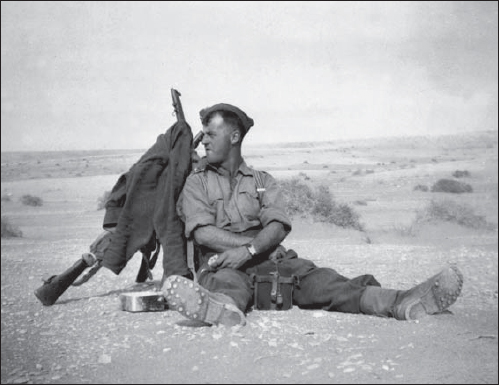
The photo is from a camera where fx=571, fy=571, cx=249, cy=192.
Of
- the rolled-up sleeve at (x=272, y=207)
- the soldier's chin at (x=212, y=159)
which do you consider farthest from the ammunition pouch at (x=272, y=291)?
the soldier's chin at (x=212, y=159)

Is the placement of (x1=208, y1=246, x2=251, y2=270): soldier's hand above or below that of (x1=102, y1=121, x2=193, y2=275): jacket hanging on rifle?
below

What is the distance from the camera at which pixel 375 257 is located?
877 centimetres

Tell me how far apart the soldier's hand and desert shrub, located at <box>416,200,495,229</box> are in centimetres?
1099

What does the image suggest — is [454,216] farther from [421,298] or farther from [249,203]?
[421,298]

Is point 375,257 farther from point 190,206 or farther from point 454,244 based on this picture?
point 190,206

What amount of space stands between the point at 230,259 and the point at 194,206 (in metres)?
0.61

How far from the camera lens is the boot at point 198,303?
12.5ft

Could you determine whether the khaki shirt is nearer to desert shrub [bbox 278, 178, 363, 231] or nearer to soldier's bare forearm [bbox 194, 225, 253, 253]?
soldier's bare forearm [bbox 194, 225, 253, 253]

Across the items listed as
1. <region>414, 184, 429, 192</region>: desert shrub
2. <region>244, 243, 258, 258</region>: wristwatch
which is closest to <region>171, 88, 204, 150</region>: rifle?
<region>244, 243, 258, 258</region>: wristwatch

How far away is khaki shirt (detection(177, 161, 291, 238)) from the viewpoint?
495 centimetres

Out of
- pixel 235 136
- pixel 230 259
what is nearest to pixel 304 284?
pixel 230 259

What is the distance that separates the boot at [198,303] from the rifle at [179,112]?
2.05 m

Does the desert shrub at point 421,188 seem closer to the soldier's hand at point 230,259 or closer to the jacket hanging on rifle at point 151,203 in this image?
the jacket hanging on rifle at point 151,203

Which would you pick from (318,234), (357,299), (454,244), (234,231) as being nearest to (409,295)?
(357,299)
